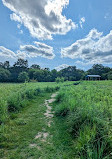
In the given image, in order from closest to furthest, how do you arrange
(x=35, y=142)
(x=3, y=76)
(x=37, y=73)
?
(x=35, y=142)
(x=3, y=76)
(x=37, y=73)

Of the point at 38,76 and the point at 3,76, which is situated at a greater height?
the point at 38,76

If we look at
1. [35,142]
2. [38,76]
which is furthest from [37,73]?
[35,142]

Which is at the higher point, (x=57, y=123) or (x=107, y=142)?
(x=107, y=142)

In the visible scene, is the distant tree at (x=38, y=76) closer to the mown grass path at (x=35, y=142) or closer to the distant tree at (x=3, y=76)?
the distant tree at (x=3, y=76)

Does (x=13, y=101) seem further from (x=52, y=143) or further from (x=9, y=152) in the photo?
(x=52, y=143)

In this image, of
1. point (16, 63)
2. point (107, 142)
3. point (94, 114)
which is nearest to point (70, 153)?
point (107, 142)

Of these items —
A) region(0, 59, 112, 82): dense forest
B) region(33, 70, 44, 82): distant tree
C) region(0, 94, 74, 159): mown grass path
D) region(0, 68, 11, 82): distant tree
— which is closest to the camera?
region(0, 94, 74, 159): mown grass path

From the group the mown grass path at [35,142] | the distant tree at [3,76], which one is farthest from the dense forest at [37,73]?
the mown grass path at [35,142]

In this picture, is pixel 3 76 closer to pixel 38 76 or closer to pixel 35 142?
pixel 38 76

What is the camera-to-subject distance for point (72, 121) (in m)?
3.55

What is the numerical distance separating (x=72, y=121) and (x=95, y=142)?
1.18 meters

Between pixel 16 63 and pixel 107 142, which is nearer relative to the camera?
pixel 107 142

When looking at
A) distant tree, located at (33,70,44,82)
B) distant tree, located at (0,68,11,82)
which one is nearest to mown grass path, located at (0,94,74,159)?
distant tree, located at (0,68,11,82)

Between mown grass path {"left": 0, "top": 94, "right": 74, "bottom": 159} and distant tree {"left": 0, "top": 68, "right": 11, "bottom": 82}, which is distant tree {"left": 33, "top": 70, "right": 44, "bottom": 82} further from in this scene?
mown grass path {"left": 0, "top": 94, "right": 74, "bottom": 159}
